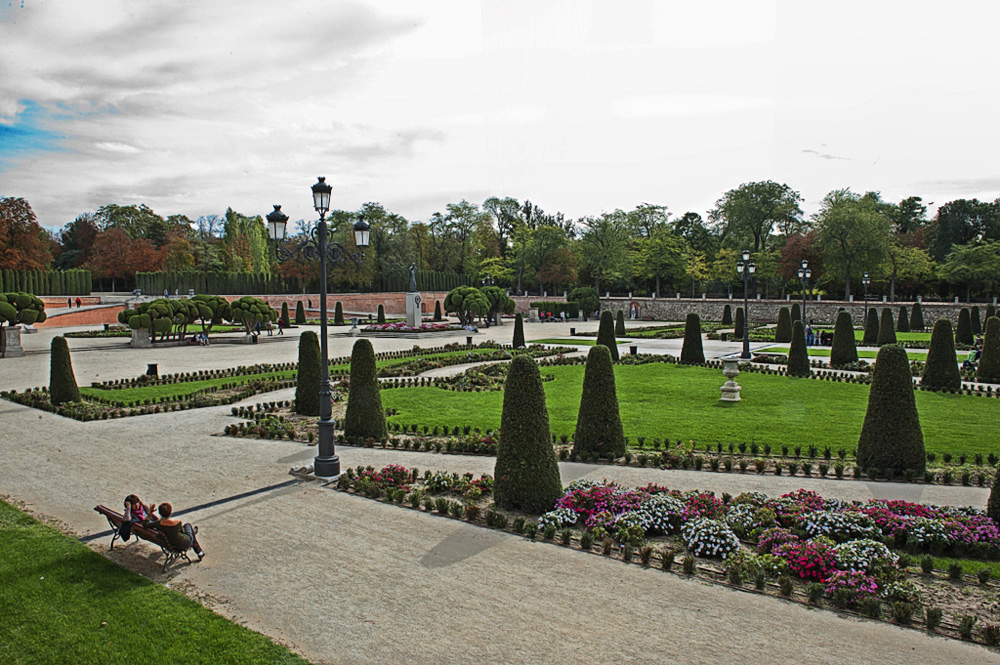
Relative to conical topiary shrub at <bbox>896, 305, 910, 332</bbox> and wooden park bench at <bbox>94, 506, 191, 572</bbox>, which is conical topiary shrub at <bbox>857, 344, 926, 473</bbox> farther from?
conical topiary shrub at <bbox>896, 305, 910, 332</bbox>

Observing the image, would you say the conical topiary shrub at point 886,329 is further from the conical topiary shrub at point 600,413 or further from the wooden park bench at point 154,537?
the wooden park bench at point 154,537

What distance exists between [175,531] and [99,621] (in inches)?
52.3

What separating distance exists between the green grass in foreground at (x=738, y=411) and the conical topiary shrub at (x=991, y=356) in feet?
12.7

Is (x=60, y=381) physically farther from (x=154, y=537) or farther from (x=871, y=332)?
(x=871, y=332)

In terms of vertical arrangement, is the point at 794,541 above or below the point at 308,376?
below

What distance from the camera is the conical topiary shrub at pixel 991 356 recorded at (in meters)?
22.5

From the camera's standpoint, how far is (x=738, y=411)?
17766 mm

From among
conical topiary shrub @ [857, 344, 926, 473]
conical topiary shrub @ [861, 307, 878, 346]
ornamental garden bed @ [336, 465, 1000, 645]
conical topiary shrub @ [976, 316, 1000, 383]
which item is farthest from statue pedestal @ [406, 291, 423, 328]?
conical topiary shrub @ [857, 344, 926, 473]

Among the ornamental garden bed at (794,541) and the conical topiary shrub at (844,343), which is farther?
the conical topiary shrub at (844,343)

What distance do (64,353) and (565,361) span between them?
1809 cm

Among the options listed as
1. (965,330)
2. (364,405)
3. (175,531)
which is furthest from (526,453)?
(965,330)

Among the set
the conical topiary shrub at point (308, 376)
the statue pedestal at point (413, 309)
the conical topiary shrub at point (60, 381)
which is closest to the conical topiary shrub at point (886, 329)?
the statue pedestal at point (413, 309)

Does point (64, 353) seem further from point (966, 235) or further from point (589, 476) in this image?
point (966, 235)

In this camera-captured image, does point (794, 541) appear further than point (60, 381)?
No
